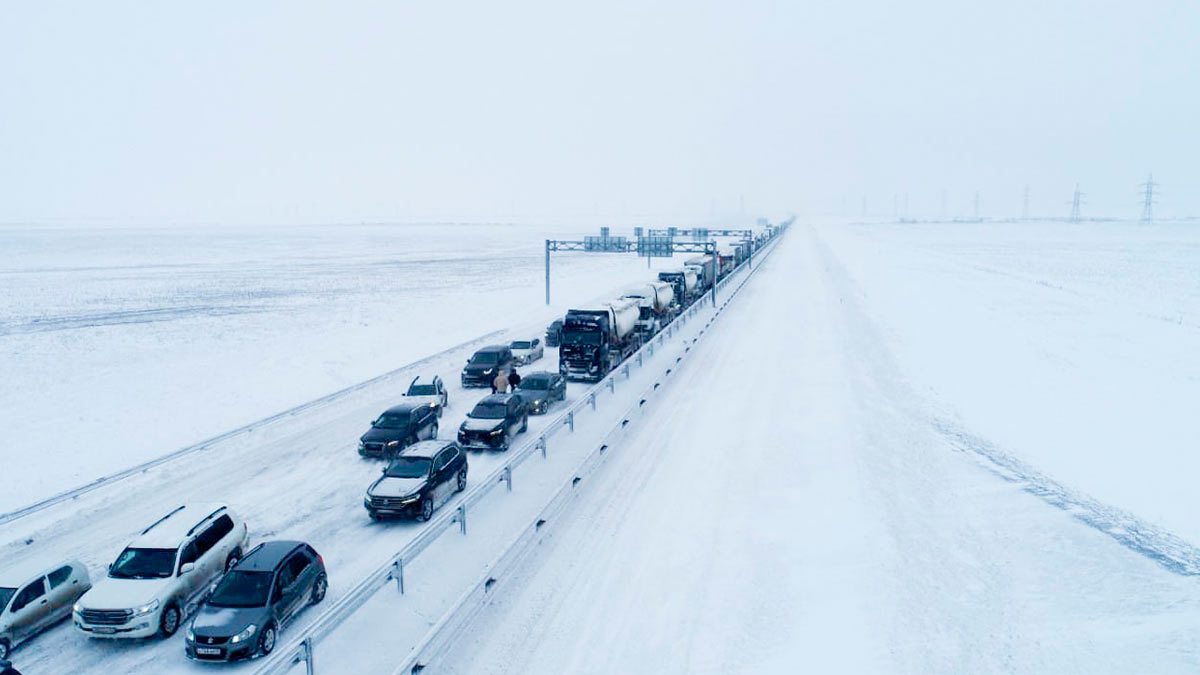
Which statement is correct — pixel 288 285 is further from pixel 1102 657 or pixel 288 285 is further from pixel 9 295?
pixel 1102 657

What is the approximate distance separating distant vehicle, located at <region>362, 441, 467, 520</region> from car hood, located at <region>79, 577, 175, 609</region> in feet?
14.6

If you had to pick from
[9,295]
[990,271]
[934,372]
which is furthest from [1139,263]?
[9,295]

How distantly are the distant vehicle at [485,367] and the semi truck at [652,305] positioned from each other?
34.3 feet

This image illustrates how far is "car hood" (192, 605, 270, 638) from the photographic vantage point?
448 inches

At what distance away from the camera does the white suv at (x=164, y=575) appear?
12.1 metres

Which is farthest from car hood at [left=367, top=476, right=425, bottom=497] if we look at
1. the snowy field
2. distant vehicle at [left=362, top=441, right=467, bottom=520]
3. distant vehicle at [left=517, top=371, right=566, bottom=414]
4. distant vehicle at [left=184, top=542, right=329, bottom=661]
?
the snowy field

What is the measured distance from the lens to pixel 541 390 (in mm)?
26500

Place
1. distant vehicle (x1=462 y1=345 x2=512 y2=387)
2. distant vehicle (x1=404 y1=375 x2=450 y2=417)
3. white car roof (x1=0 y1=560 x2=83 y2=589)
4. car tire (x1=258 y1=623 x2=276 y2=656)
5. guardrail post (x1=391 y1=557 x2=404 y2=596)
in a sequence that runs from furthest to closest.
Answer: distant vehicle (x1=462 y1=345 x2=512 y2=387), distant vehicle (x1=404 y1=375 x2=450 y2=417), guardrail post (x1=391 y1=557 x2=404 y2=596), white car roof (x1=0 y1=560 x2=83 y2=589), car tire (x1=258 y1=623 x2=276 y2=656)

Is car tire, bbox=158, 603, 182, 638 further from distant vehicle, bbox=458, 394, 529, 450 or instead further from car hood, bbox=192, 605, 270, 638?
distant vehicle, bbox=458, 394, 529, 450

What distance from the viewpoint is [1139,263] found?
101 meters

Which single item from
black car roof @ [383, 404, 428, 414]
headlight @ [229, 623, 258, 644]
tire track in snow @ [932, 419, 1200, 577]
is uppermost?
black car roof @ [383, 404, 428, 414]

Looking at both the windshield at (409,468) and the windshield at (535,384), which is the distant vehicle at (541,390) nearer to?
the windshield at (535,384)

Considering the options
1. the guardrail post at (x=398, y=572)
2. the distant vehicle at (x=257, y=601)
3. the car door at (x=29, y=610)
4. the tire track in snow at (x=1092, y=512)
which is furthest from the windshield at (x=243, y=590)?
the tire track in snow at (x=1092, y=512)

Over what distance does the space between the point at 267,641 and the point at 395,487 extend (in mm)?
5113
